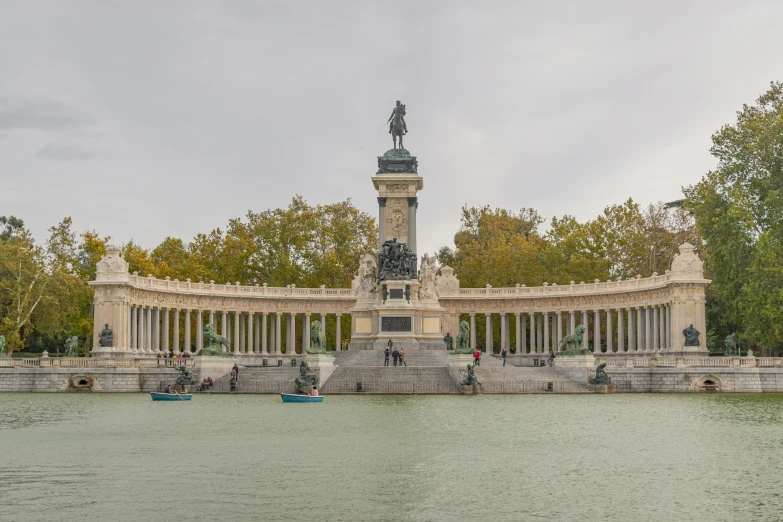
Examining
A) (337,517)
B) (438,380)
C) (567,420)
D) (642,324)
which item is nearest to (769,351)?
(642,324)

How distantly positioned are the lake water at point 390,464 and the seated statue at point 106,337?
1195 inches

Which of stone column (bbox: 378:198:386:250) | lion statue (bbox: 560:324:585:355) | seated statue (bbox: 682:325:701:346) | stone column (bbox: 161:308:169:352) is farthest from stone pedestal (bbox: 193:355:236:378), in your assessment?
seated statue (bbox: 682:325:701:346)

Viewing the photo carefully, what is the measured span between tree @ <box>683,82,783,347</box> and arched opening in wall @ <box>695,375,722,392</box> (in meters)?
10.9

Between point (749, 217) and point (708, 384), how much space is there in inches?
676

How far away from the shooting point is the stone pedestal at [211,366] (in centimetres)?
5206

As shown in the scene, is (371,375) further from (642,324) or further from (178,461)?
(642,324)

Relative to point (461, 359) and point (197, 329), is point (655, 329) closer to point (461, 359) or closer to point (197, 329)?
point (461, 359)

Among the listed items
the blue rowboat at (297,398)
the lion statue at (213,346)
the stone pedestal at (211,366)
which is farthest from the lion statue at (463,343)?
the blue rowboat at (297,398)

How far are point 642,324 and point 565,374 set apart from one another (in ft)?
89.1

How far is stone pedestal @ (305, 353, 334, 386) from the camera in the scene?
49875 mm

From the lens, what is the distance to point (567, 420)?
33.0 metres

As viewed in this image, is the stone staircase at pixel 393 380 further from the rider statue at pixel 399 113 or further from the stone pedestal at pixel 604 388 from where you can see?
the rider statue at pixel 399 113

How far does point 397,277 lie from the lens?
6656 cm

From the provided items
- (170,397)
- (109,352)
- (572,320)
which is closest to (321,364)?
(170,397)
